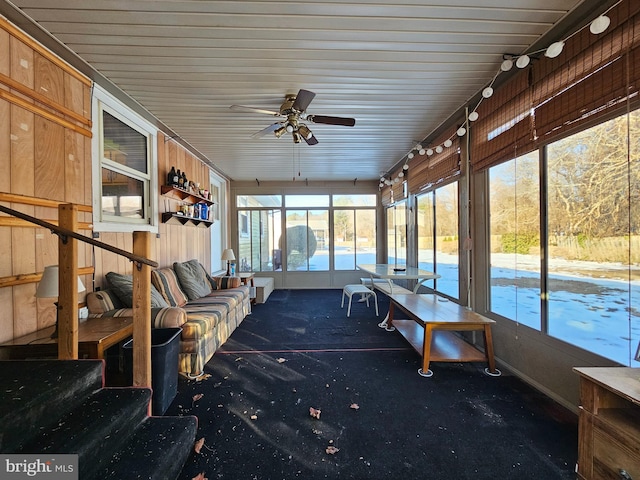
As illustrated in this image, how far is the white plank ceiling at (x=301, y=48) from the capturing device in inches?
70.6

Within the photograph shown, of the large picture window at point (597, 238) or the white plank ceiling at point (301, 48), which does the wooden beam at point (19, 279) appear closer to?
the white plank ceiling at point (301, 48)

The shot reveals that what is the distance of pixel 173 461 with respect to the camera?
1413 millimetres

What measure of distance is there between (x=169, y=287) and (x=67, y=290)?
1796 millimetres

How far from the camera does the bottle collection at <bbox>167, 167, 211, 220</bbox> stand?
3907 mm

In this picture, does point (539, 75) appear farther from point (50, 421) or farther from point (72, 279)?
point (50, 421)

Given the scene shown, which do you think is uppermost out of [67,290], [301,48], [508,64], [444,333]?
[301,48]

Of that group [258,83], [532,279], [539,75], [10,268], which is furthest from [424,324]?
[10,268]

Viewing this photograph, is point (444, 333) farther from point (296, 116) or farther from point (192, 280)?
point (192, 280)

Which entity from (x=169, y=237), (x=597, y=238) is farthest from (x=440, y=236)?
(x=169, y=237)

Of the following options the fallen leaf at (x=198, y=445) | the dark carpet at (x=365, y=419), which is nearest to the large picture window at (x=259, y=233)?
the dark carpet at (x=365, y=419)

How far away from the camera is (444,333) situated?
341 cm

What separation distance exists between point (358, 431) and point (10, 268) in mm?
2666

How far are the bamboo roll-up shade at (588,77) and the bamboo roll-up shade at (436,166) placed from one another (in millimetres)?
1195

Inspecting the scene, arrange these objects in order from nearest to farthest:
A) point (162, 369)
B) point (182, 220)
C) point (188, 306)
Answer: point (162, 369) → point (188, 306) → point (182, 220)
